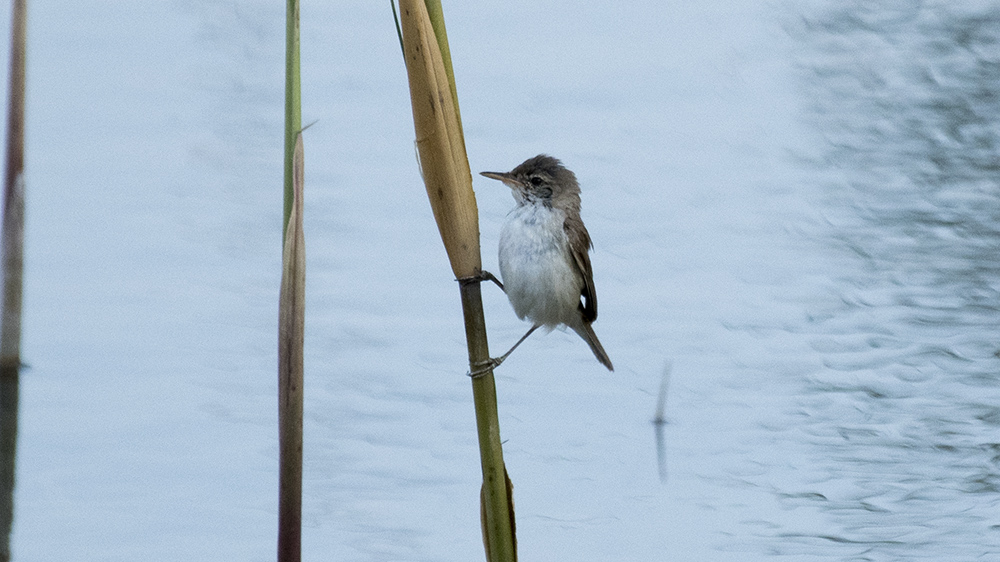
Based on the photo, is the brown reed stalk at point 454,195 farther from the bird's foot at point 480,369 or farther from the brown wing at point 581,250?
the brown wing at point 581,250

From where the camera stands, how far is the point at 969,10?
7.79 m

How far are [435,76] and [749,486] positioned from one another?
2.40 m

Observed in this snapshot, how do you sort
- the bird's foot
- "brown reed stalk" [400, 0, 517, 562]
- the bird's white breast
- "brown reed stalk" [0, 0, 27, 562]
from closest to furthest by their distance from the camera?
"brown reed stalk" [400, 0, 517, 562] → the bird's foot → the bird's white breast → "brown reed stalk" [0, 0, 27, 562]

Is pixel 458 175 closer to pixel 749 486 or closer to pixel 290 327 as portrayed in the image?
pixel 290 327

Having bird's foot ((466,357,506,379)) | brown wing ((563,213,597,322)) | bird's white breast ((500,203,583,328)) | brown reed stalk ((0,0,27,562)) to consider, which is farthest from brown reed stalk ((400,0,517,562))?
brown reed stalk ((0,0,27,562))

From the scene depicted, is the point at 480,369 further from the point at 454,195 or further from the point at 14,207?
the point at 14,207

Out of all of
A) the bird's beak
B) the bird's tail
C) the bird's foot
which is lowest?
the bird's tail

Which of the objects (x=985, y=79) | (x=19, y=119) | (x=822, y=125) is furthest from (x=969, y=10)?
(x=19, y=119)

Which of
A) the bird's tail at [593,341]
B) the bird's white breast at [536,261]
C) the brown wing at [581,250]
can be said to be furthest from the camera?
the bird's tail at [593,341]

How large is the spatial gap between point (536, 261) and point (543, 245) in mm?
64

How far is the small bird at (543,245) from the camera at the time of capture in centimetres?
350

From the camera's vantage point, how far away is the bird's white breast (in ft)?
11.5

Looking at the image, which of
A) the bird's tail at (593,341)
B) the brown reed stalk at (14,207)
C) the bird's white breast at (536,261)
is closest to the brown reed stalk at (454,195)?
the bird's white breast at (536,261)

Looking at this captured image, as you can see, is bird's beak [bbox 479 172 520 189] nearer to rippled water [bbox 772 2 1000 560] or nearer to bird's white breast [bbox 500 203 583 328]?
bird's white breast [bbox 500 203 583 328]
